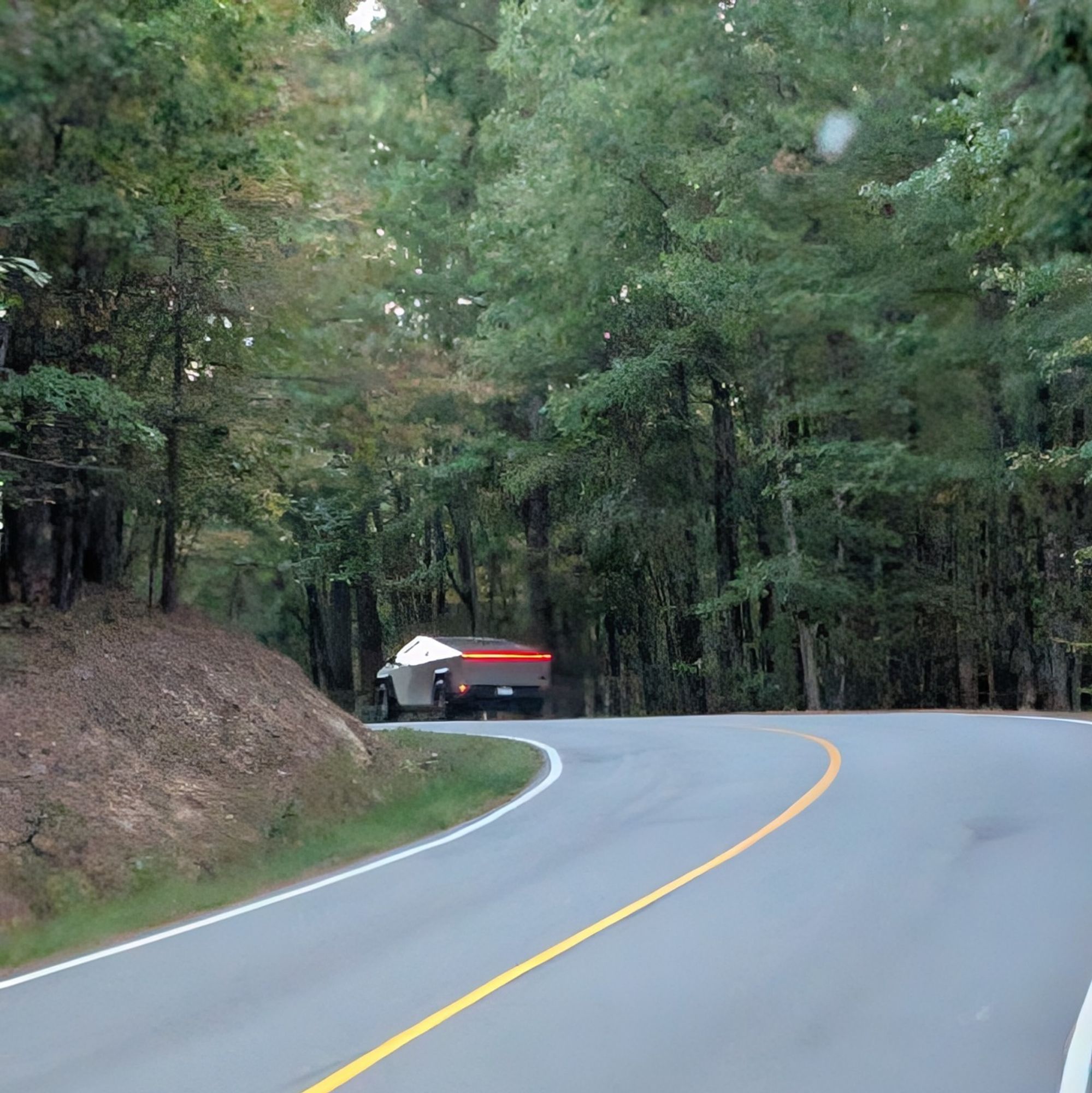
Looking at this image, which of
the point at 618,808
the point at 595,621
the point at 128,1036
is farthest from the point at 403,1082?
the point at 595,621

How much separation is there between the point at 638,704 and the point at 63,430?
95.7 ft

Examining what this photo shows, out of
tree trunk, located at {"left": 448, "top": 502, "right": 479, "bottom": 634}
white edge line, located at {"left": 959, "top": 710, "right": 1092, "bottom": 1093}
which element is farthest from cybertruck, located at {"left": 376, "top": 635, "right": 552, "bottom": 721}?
white edge line, located at {"left": 959, "top": 710, "right": 1092, "bottom": 1093}

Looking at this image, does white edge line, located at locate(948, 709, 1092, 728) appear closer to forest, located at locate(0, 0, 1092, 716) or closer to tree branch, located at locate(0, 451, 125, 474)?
forest, located at locate(0, 0, 1092, 716)

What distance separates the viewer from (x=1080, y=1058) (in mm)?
6742

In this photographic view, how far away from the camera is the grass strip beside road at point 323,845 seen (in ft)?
37.4

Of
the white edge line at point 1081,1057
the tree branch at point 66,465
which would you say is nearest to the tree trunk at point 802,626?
the tree branch at point 66,465

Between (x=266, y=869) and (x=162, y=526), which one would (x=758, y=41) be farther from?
(x=266, y=869)

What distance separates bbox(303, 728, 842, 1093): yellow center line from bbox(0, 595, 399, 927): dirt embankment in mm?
4782

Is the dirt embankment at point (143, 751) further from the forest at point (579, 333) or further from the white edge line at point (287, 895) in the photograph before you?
the forest at point (579, 333)

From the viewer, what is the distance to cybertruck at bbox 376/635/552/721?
2948 cm

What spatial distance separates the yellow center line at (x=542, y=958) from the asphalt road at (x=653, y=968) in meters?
0.07

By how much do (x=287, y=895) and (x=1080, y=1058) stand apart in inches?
289

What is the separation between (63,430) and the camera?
53.4ft

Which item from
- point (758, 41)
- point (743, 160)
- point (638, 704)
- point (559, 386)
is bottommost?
point (638, 704)
